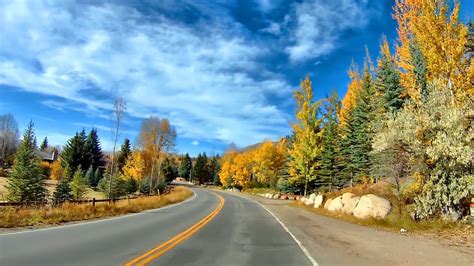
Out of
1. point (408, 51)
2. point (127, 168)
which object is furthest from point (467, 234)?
point (127, 168)

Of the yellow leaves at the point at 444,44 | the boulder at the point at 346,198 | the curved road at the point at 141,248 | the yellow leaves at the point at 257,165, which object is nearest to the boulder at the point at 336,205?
the boulder at the point at 346,198

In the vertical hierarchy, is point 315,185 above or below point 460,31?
below

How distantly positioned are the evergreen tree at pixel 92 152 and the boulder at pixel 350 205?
63.1 metres

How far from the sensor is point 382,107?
1282 inches

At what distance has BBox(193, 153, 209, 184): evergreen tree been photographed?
421 feet

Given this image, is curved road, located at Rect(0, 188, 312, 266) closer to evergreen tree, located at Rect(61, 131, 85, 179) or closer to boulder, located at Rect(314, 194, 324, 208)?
boulder, located at Rect(314, 194, 324, 208)

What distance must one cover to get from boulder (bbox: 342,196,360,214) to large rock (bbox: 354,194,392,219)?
6.62ft

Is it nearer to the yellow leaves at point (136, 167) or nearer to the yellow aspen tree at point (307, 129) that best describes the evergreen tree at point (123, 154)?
the yellow leaves at point (136, 167)

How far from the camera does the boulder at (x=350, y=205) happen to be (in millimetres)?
25031

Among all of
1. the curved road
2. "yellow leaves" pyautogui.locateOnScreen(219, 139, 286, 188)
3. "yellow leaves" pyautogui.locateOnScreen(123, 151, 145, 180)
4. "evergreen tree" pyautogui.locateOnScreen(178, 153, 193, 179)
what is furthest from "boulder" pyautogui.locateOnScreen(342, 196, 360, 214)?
"evergreen tree" pyautogui.locateOnScreen(178, 153, 193, 179)

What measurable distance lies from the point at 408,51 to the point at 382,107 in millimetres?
5254

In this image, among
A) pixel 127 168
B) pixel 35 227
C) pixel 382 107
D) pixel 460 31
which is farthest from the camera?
pixel 127 168

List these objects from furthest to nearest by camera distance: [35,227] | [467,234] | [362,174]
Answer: [362,174] → [467,234] → [35,227]

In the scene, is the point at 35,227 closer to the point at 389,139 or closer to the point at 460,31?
the point at 389,139
